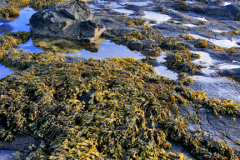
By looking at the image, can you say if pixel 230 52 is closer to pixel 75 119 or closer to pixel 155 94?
pixel 155 94

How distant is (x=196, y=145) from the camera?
409 centimetres

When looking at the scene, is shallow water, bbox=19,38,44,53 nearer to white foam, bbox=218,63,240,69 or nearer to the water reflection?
the water reflection

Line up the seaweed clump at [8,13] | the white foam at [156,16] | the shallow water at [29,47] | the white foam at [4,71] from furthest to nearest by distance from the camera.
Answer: the white foam at [156,16] → the seaweed clump at [8,13] → the shallow water at [29,47] → the white foam at [4,71]

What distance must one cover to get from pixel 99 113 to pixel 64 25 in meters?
8.08

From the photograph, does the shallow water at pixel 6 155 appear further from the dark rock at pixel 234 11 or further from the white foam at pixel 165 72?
the dark rock at pixel 234 11

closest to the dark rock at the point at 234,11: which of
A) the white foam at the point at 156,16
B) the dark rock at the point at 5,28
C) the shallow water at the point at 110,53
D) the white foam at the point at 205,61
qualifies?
the white foam at the point at 156,16

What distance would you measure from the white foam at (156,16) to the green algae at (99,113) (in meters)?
10.4

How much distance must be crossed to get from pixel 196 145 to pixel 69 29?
31.6ft

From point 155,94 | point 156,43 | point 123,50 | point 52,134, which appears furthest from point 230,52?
point 52,134

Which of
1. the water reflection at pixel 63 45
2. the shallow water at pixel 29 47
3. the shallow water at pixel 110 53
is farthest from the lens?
the water reflection at pixel 63 45

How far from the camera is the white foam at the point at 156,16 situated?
594 inches

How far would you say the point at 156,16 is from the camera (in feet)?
52.5

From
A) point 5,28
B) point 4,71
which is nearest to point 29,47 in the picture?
point 4,71

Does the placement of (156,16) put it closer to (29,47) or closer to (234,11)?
(234,11)
